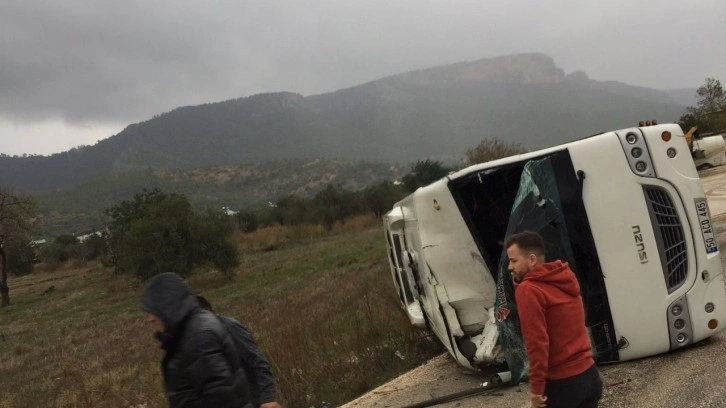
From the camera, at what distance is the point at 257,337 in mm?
9359

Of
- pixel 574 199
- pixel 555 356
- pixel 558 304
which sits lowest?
pixel 555 356

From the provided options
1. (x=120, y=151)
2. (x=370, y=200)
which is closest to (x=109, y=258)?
(x=370, y=200)

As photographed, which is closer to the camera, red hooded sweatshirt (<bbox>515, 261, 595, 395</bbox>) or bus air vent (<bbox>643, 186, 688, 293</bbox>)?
red hooded sweatshirt (<bbox>515, 261, 595, 395</bbox>)

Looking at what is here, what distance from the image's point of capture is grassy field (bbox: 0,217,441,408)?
636 centimetres

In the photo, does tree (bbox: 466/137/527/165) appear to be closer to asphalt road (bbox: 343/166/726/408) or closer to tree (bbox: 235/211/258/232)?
tree (bbox: 235/211/258/232)

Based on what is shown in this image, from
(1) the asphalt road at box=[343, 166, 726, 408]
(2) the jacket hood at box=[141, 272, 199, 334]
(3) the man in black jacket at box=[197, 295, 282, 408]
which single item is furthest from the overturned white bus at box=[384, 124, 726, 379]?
(2) the jacket hood at box=[141, 272, 199, 334]

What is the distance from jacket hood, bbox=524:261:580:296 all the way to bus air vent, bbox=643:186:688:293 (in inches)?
85.6

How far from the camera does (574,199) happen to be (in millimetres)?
4406

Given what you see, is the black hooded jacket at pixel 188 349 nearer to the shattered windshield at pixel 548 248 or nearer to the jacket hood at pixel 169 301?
the jacket hood at pixel 169 301

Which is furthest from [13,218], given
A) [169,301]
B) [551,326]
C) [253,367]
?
[551,326]

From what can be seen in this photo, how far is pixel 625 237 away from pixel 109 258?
47.6m

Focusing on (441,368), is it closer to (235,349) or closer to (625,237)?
(625,237)

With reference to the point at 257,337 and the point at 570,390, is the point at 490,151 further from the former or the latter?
the point at 570,390

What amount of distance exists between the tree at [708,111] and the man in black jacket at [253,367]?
3662 centimetres
